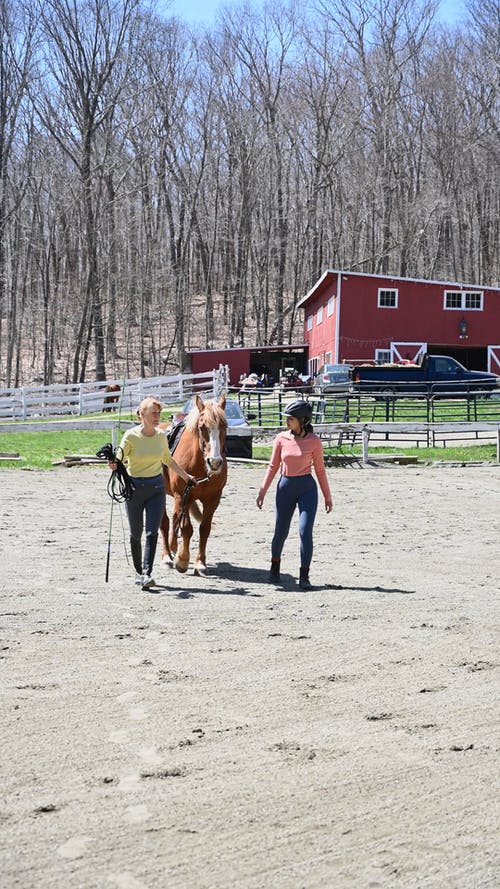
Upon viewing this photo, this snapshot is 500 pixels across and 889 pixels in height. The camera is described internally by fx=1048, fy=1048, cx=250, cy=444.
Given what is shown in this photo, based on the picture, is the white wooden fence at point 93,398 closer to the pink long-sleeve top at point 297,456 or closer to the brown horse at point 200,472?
the brown horse at point 200,472

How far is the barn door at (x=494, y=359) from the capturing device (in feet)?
150

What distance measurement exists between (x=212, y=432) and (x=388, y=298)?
118 ft

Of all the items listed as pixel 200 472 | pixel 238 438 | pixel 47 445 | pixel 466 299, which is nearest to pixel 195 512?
pixel 200 472

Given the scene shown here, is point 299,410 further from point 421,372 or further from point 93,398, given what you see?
point 421,372

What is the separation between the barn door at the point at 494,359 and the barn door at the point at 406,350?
3.10 metres

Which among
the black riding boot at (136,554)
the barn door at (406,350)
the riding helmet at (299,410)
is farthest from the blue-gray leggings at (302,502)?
the barn door at (406,350)

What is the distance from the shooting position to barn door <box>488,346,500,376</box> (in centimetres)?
4566

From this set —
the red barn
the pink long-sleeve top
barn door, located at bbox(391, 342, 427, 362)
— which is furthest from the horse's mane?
barn door, located at bbox(391, 342, 427, 362)

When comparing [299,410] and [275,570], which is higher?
[299,410]

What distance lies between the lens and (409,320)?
45.0 meters

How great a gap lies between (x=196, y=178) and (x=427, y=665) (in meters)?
59.2

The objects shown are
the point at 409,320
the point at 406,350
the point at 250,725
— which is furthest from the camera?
the point at 409,320

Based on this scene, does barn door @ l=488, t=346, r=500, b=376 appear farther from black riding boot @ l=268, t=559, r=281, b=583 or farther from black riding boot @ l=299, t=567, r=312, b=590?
black riding boot @ l=299, t=567, r=312, b=590

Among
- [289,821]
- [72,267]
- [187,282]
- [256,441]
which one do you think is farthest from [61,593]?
[72,267]
